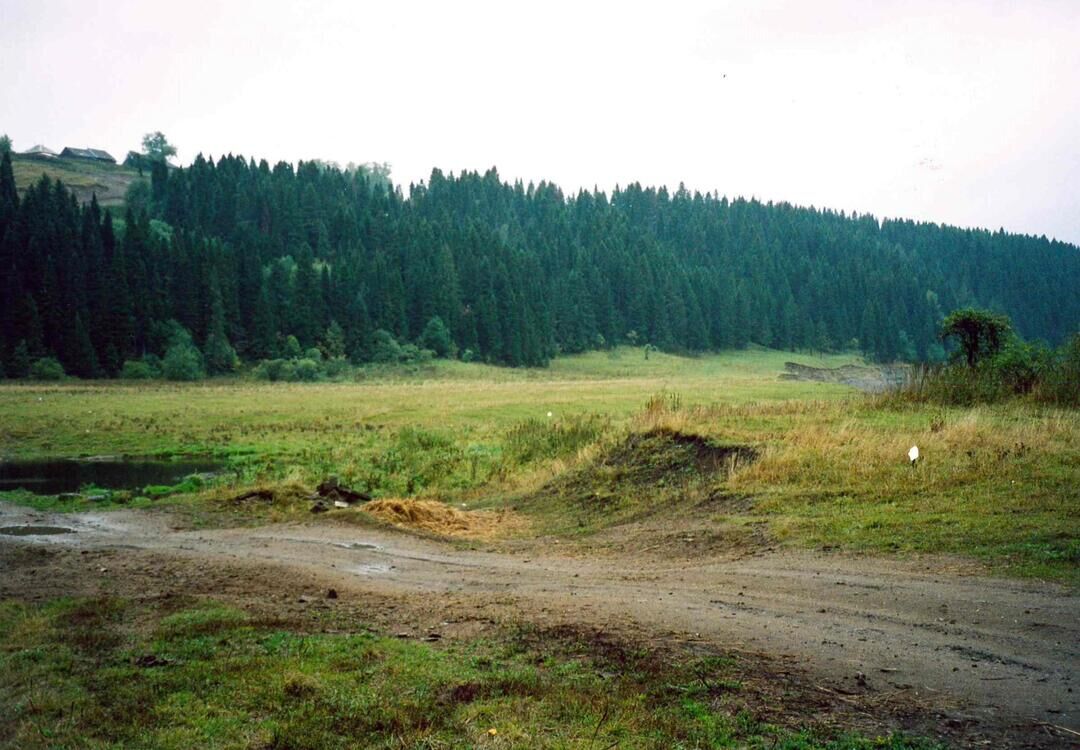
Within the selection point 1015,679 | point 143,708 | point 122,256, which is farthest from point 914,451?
point 122,256

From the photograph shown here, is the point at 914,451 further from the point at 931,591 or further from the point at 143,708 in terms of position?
the point at 143,708

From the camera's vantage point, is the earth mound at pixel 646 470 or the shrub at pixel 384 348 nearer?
the earth mound at pixel 646 470

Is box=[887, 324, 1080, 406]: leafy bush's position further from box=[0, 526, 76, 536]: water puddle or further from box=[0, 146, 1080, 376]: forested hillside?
box=[0, 146, 1080, 376]: forested hillside

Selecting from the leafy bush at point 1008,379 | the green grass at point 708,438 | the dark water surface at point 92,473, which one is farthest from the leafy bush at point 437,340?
the leafy bush at point 1008,379

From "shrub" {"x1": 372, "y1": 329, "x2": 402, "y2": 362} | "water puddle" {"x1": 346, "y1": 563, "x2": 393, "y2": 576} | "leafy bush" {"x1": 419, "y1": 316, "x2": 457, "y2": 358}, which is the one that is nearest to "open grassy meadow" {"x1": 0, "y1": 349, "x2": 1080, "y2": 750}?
"water puddle" {"x1": 346, "y1": 563, "x2": 393, "y2": 576}

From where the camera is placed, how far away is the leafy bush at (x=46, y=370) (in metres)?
81.3

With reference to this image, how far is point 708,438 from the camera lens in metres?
22.2

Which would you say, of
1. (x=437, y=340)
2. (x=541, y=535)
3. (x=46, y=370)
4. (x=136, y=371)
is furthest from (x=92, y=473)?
(x=437, y=340)

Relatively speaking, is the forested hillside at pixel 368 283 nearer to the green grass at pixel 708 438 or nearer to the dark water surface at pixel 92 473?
the green grass at pixel 708 438

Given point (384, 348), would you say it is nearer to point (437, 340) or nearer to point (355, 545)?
point (437, 340)

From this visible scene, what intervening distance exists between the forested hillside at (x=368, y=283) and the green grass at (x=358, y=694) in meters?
70.1

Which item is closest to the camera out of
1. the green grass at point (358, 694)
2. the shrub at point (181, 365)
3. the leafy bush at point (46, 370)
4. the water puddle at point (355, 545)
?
the green grass at point (358, 694)

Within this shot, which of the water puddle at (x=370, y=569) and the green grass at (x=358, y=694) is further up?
the green grass at (x=358, y=694)

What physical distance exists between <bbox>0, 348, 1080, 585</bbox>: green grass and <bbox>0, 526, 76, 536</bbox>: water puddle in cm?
406
